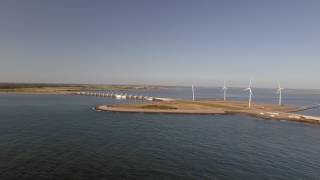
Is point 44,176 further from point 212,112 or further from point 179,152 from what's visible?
point 212,112

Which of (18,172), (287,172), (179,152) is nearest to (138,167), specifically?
(179,152)

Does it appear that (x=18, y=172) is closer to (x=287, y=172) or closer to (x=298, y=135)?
(x=287, y=172)

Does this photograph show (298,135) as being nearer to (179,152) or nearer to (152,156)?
(179,152)

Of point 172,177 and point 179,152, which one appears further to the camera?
point 179,152

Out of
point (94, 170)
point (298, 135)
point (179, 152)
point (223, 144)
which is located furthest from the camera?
point (298, 135)

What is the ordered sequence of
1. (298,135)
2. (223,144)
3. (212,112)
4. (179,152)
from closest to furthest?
1. (179,152)
2. (223,144)
3. (298,135)
4. (212,112)

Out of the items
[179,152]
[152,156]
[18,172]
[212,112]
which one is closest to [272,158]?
[179,152]

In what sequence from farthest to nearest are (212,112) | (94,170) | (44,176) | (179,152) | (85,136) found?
(212,112) → (85,136) → (179,152) → (94,170) → (44,176)

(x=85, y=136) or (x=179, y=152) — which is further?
(x=85, y=136)

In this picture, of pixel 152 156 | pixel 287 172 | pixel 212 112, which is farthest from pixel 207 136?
pixel 212 112

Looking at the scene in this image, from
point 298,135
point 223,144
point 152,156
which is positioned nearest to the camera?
point 152,156
